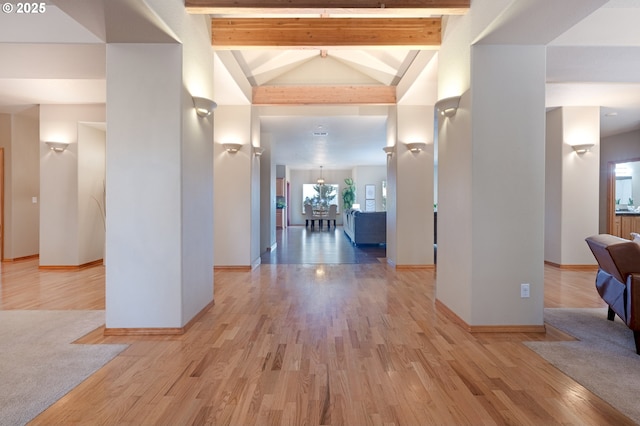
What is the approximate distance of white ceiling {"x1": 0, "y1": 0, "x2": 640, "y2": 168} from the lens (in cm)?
250

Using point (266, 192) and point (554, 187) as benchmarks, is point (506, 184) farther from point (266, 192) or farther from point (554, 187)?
point (266, 192)

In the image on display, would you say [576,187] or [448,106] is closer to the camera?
[448,106]

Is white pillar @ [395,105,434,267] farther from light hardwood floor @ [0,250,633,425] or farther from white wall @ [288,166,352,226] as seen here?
white wall @ [288,166,352,226]

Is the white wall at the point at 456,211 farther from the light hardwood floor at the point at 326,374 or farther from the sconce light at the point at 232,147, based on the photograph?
the sconce light at the point at 232,147

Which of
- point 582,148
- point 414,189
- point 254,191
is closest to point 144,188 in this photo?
point 254,191

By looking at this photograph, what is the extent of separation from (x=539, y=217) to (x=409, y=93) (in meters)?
2.81

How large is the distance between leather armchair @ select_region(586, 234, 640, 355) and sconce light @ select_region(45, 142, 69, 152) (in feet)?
23.3

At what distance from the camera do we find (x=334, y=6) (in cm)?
288

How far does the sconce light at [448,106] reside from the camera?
302 centimetres

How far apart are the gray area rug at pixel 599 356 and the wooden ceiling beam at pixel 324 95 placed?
12.8 feet

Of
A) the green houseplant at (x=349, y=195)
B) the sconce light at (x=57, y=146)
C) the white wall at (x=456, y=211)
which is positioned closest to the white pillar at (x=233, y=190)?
the sconce light at (x=57, y=146)

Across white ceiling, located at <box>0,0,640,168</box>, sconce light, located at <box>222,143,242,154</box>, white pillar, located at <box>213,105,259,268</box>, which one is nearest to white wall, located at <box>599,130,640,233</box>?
white ceiling, located at <box>0,0,640,168</box>

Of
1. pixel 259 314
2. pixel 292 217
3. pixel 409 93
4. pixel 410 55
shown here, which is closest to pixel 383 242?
pixel 409 93

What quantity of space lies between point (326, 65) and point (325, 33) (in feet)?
7.00
